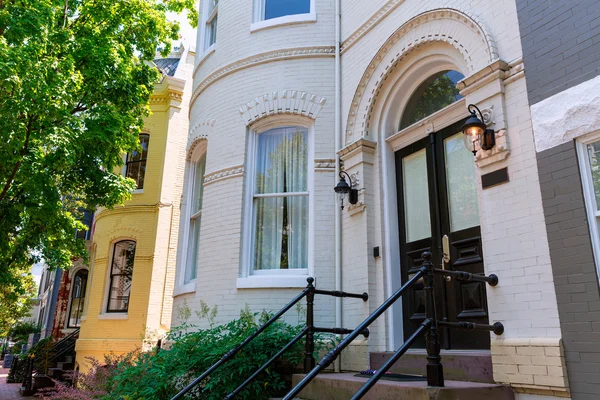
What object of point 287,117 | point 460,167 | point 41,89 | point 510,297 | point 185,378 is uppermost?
point 41,89

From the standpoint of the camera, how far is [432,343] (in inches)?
147

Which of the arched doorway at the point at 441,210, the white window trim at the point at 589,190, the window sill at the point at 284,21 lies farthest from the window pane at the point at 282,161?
the white window trim at the point at 589,190

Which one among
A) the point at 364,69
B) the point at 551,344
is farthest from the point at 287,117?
the point at 551,344

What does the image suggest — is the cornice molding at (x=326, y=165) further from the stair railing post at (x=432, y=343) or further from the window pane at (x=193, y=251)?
the stair railing post at (x=432, y=343)

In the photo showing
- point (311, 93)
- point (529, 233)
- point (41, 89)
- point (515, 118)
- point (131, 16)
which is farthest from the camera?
point (131, 16)

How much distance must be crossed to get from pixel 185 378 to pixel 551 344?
401cm

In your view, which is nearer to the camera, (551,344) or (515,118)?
(551,344)

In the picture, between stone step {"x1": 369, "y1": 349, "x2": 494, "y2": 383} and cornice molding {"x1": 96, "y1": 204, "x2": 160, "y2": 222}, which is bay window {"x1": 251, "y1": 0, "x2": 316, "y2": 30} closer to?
stone step {"x1": 369, "y1": 349, "x2": 494, "y2": 383}

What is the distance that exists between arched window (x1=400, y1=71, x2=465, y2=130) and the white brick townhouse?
0.02 m

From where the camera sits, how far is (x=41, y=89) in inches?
329

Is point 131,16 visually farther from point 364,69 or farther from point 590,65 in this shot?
point 590,65

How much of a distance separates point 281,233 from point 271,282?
0.83m

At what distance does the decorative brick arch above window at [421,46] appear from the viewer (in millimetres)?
5102

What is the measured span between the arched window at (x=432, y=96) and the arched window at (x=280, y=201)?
185cm
